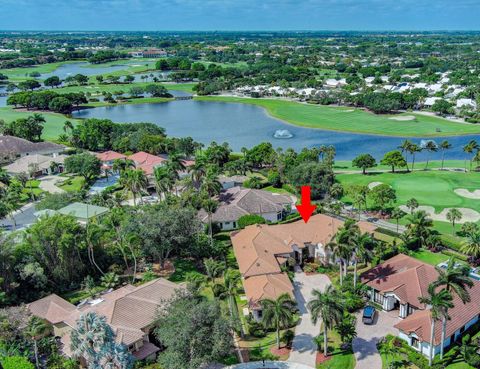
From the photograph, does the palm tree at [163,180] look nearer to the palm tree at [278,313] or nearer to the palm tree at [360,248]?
the palm tree at [360,248]

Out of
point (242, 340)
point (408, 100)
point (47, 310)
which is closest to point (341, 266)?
point (242, 340)

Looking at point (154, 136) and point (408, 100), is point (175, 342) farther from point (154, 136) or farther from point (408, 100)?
point (408, 100)

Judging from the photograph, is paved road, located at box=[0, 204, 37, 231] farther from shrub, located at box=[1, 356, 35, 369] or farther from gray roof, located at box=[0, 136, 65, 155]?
shrub, located at box=[1, 356, 35, 369]

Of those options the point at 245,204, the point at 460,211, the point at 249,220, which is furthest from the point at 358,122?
the point at 249,220

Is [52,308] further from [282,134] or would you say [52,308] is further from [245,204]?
[282,134]

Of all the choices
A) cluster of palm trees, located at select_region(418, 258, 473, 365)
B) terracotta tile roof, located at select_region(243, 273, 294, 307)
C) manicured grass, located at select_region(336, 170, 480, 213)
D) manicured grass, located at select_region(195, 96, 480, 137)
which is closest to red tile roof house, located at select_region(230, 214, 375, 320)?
terracotta tile roof, located at select_region(243, 273, 294, 307)

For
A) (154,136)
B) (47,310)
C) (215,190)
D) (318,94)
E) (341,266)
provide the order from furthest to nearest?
(318,94) → (154,136) → (215,190) → (341,266) → (47,310)
